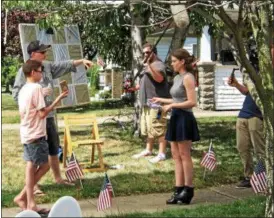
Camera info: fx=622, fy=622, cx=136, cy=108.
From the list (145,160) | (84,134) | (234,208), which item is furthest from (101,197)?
(84,134)

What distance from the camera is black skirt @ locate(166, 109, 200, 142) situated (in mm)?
6941

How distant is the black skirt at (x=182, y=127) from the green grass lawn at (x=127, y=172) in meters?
1.05

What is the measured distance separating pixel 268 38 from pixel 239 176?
3.04 m

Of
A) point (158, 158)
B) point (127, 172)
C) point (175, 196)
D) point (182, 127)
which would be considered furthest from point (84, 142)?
point (182, 127)

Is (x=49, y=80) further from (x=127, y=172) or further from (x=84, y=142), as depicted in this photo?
(x=127, y=172)

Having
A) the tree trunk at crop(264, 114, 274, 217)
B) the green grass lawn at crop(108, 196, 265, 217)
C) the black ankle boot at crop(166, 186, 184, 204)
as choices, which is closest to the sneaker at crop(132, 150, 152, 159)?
the black ankle boot at crop(166, 186, 184, 204)

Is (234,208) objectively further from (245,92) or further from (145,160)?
(145,160)

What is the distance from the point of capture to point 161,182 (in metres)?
8.10

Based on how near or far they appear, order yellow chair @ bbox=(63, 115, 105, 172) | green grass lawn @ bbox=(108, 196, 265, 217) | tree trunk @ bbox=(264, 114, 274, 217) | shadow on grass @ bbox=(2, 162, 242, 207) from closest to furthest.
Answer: tree trunk @ bbox=(264, 114, 274, 217)
green grass lawn @ bbox=(108, 196, 265, 217)
shadow on grass @ bbox=(2, 162, 242, 207)
yellow chair @ bbox=(63, 115, 105, 172)

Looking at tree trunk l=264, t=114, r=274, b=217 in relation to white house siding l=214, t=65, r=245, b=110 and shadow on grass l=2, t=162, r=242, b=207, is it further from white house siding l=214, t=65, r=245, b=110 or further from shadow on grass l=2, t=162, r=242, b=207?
white house siding l=214, t=65, r=245, b=110

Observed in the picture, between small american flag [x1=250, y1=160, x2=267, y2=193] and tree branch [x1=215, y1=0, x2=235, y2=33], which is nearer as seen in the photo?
tree branch [x1=215, y1=0, x2=235, y2=33]

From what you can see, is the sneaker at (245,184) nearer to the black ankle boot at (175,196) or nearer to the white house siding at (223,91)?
the black ankle boot at (175,196)

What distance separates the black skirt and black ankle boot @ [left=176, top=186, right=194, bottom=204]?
56cm

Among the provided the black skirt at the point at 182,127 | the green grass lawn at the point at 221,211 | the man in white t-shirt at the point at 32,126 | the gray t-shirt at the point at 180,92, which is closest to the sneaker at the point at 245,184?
the green grass lawn at the point at 221,211
